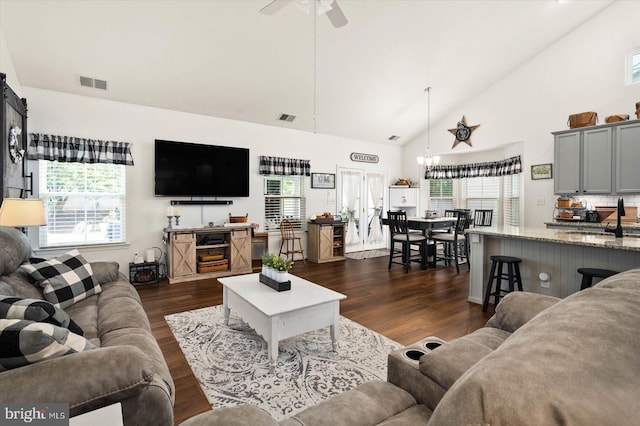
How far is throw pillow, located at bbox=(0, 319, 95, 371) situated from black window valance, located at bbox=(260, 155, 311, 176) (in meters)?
5.02

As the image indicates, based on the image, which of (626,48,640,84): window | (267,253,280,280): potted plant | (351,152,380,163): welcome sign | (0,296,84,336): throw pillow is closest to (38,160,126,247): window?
(267,253,280,280): potted plant

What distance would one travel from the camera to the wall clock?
22.5 feet

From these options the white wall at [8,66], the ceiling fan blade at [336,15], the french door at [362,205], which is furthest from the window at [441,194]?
the white wall at [8,66]

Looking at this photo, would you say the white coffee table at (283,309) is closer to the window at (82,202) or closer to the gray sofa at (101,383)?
the gray sofa at (101,383)

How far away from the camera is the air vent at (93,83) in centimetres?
421

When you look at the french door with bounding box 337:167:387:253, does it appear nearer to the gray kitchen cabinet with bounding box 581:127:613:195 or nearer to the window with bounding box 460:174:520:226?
the window with bounding box 460:174:520:226

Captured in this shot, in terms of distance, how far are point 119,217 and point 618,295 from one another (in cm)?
558

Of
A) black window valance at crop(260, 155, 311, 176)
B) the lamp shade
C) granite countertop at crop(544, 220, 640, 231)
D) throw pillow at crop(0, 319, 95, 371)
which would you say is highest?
black window valance at crop(260, 155, 311, 176)

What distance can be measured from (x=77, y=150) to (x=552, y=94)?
7650 millimetres

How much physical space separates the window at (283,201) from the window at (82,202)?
246cm

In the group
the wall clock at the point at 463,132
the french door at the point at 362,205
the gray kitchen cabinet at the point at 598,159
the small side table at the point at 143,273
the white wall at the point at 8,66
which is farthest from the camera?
the french door at the point at 362,205

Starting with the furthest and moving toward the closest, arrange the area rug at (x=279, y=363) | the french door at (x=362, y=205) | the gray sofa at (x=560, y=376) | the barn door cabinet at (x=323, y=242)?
the french door at (x=362, y=205) → the barn door cabinet at (x=323, y=242) → the area rug at (x=279, y=363) → the gray sofa at (x=560, y=376)

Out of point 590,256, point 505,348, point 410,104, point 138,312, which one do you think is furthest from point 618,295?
point 410,104

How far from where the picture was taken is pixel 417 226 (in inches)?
231
